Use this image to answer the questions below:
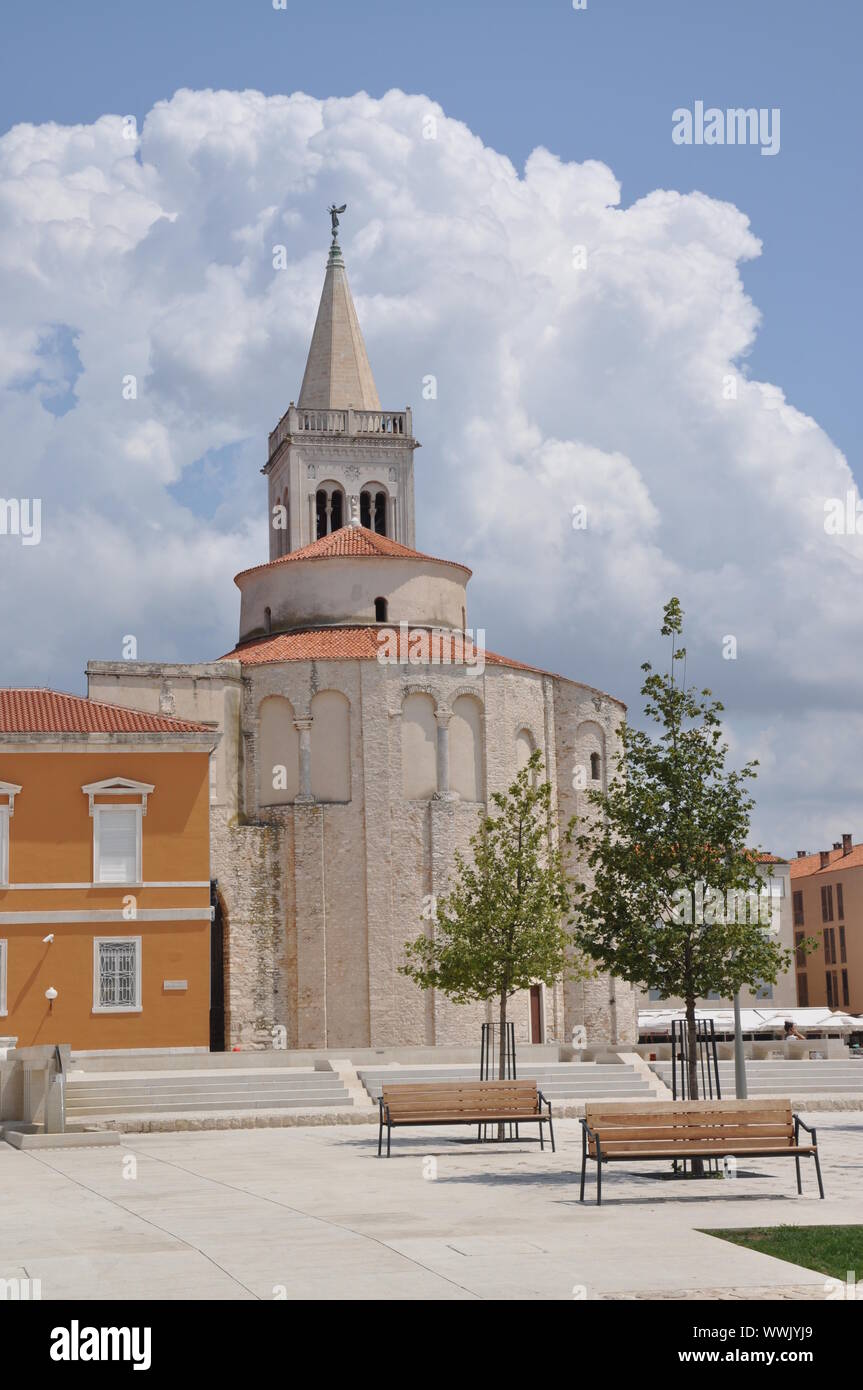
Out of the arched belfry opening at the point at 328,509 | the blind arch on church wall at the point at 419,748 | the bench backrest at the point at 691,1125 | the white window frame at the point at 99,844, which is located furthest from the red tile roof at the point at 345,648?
the bench backrest at the point at 691,1125

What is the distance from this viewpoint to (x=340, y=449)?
8950 cm

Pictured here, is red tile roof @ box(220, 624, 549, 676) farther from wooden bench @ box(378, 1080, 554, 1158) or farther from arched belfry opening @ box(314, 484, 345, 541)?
wooden bench @ box(378, 1080, 554, 1158)

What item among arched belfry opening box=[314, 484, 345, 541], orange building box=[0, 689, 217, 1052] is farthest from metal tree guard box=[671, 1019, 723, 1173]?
arched belfry opening box=[314, 484, 345, 541]

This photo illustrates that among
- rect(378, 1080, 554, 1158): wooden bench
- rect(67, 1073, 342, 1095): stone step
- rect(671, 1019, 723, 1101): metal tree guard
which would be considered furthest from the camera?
rect(67, 1073, 342, 1095): stone step

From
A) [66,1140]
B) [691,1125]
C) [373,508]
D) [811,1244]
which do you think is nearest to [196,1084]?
[66,1140]

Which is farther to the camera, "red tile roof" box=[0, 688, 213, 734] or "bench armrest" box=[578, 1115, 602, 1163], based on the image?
"red tile roof" box=[0, 688, 213, 734]

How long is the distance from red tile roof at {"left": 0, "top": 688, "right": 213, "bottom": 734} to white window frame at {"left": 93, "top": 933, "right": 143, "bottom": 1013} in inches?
204

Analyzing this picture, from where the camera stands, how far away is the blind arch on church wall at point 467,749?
56.8 m

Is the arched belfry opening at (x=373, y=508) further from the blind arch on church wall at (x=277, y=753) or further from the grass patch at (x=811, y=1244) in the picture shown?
the grass patch at (x=811, y=1244)

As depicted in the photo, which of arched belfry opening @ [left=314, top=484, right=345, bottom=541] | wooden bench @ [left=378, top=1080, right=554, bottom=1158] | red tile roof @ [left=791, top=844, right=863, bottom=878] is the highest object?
arched belfry opening @ [left=314, top=484, right=345, bottom=541]

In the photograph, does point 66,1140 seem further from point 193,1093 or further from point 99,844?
point 99,844

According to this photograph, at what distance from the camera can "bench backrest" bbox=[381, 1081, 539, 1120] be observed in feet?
71.2
